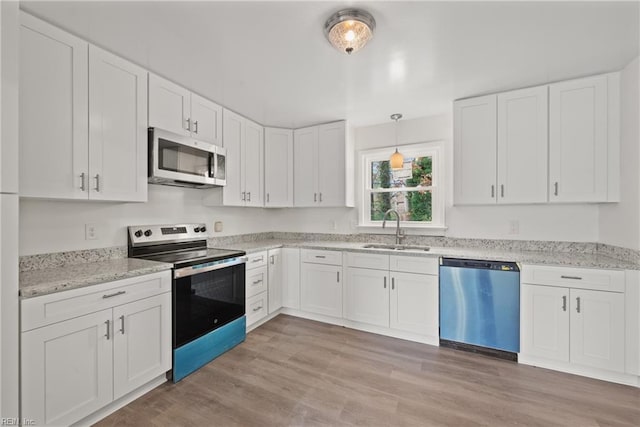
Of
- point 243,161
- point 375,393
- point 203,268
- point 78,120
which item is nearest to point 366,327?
point 375,393

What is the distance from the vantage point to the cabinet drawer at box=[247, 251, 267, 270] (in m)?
2.92

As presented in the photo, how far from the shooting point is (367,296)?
9.74 ft

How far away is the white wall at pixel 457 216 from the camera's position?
8.63 feet

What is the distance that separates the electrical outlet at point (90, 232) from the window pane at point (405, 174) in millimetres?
3015

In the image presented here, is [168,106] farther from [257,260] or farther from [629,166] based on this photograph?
[629,166]

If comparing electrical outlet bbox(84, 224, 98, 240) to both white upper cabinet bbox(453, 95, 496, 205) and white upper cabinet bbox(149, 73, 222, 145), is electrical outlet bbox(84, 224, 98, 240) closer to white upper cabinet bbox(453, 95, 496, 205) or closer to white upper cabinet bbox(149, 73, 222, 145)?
white upper cabinet bbox(149, 73, 222, 145)

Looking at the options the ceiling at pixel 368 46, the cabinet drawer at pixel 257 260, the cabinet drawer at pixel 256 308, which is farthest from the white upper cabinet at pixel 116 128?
the cabinet drawer at pixel 256 308

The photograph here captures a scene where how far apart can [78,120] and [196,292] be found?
147 centimetres

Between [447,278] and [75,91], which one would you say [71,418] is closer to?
[75,91]

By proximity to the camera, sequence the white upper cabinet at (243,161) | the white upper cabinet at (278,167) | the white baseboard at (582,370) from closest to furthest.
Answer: the white baseboard at (582,370), the white upper cabinet at (243,161), the white upper cabinet at (278,167)

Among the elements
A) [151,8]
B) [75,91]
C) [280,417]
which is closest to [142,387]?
[280,417]

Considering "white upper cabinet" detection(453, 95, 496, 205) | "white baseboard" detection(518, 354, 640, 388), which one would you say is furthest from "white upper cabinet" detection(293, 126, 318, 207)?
"white baseboard" detection(518, 354, 640, 388)

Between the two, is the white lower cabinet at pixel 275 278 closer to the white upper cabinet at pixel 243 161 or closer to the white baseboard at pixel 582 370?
the white upper cabinet at pixel 243 161

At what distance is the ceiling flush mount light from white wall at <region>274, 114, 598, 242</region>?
1.94m
